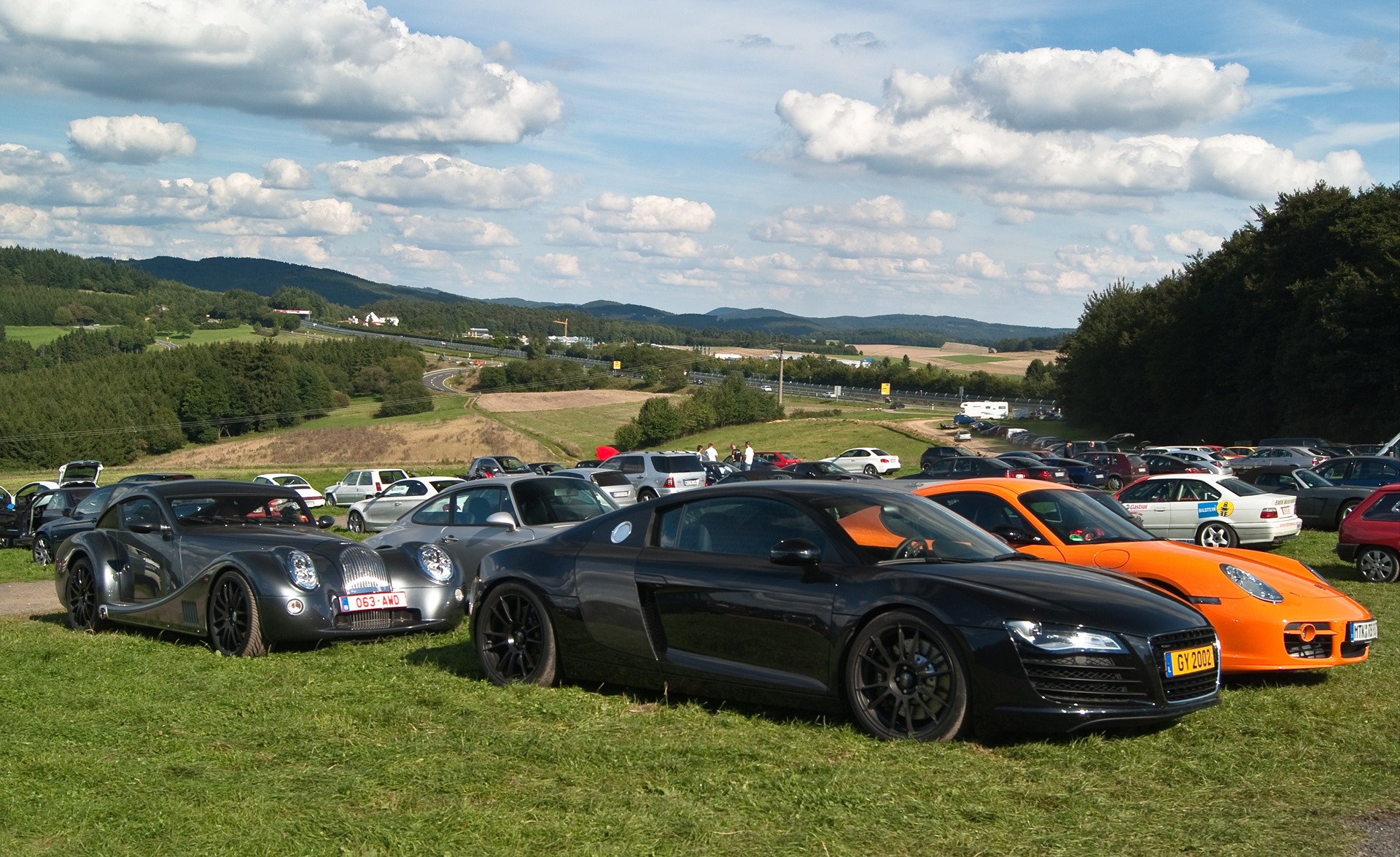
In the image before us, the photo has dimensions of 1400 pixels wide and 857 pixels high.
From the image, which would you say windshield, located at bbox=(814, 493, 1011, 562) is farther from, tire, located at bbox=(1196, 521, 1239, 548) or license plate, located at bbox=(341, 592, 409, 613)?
tire, located at bbox=(1196, 521, 1239, 548)

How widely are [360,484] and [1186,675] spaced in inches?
1662

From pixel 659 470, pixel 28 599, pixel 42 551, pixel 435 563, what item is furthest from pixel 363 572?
pixel 659 470

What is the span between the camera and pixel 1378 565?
15.1m

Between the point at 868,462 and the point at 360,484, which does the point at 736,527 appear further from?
the point at 868,462

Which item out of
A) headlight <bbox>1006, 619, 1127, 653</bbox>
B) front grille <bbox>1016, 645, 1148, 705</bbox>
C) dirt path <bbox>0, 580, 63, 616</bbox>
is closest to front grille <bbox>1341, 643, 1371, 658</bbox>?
front grille <bbox>1016, 645, 1148, 705</bbox>

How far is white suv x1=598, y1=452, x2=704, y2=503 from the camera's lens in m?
36.8

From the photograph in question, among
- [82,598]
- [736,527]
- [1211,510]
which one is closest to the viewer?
[736,527]

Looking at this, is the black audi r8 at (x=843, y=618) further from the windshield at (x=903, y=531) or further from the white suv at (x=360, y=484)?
the white suv at (x=360, y=484)

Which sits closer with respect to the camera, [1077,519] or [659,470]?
[1077,519]

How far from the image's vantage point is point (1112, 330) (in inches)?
3457

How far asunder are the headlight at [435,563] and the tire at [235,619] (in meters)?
1.36

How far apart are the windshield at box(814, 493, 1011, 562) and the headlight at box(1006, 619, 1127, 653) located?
0.92m

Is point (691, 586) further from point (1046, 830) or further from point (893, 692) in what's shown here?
point (1046, 830)

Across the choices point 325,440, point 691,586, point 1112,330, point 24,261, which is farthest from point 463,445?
point 24,261
